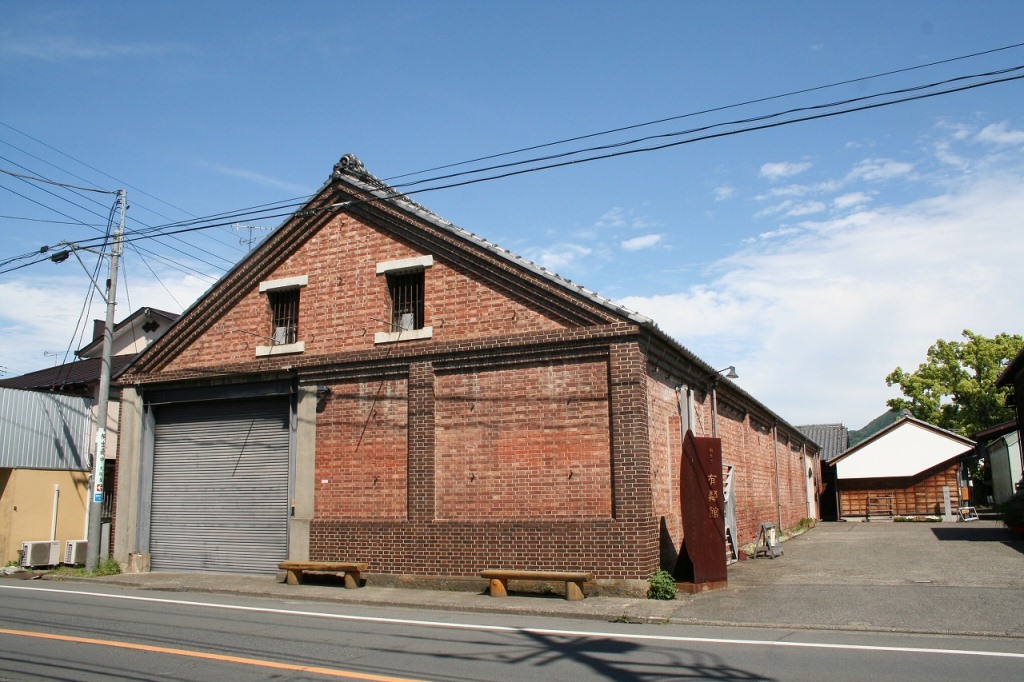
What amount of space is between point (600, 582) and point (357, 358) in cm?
693

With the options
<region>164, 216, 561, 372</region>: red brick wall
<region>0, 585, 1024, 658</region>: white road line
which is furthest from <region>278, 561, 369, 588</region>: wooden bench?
<region>164, 216, 561, 372</region>: red brick wall

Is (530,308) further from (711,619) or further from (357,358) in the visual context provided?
(711,619)

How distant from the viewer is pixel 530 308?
1580cm

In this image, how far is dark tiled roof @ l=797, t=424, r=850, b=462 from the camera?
57294 millimetres

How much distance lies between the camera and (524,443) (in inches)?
605

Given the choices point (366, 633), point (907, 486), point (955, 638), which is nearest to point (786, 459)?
point (907, 486)

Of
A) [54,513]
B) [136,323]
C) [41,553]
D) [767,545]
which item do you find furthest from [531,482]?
[136,323]

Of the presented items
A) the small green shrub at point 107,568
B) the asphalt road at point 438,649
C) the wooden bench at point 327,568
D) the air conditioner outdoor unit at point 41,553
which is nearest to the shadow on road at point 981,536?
the asphalt road at point 438,649

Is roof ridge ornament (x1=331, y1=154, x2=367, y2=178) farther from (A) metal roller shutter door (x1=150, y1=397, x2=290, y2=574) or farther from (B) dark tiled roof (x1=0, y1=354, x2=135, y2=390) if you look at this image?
(B) dark tiled roof (x1=0, y1=354, x2=135, y2=390)

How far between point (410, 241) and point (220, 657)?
401 inches

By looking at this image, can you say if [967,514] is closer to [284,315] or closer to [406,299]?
[406,299]

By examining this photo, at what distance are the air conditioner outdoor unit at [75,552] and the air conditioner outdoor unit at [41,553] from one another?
25 cm

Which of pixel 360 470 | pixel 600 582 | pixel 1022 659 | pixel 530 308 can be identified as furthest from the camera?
pixel 360 470

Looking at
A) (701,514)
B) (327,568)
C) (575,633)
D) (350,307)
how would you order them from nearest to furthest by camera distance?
1. (575,633)
2. (701,514)
3. (327,568)
4. (350,307)
